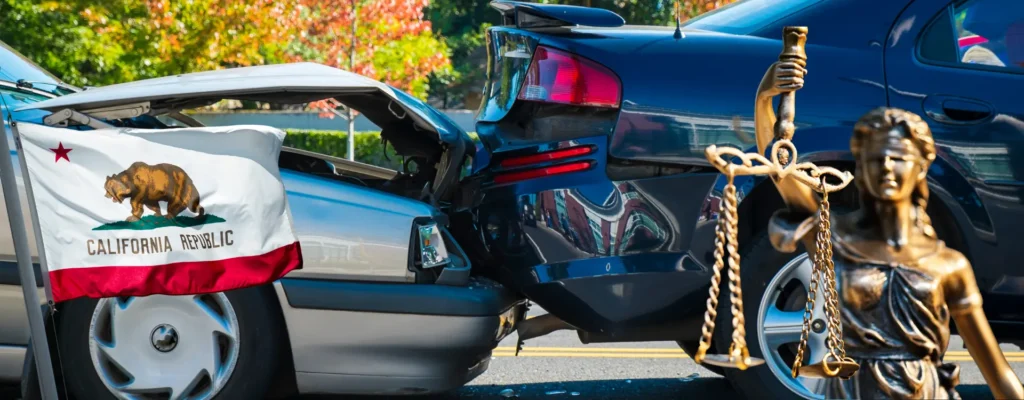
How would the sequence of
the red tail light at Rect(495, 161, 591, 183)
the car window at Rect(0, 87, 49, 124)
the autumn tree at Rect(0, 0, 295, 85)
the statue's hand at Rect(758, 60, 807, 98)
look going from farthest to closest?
1. the autumn tree at Rect(0, 0, 295, 85)
2. the car window at Rect(0, 87, 49, 124)
3. the red tail light at Rect(495, 161, 591, 183)
4. the statue's hand at Rect(758, 60, 807, 98)

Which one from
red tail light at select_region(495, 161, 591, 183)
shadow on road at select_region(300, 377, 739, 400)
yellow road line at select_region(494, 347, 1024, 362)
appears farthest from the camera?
yellow road line at select_region(494, 347, 1024, 362)

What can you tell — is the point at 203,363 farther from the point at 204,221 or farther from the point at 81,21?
the point at 81,21

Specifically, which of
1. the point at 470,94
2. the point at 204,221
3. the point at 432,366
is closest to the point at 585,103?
the point at 432,366

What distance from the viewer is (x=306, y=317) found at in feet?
13.1

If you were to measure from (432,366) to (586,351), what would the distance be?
2.25 metres

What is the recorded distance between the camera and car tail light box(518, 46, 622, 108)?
3.99m

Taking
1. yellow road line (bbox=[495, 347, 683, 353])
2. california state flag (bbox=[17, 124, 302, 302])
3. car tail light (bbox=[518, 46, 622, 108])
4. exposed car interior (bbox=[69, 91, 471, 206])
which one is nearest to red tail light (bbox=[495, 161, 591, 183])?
car tail light (bbox=[518, 46, 622, 108])

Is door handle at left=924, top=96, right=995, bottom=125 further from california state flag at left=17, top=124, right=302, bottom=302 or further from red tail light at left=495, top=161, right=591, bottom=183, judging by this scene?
california state flag at left=17, top=124, right=302, bottom=302

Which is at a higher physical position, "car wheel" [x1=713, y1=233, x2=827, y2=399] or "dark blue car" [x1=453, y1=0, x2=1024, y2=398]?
"dark blue car" [x1=453, y1=0, x2=1024, y2=398]

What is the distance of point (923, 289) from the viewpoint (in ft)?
6.53

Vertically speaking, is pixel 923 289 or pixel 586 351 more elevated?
pixel 923 289

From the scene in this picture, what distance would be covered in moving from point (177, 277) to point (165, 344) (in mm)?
328

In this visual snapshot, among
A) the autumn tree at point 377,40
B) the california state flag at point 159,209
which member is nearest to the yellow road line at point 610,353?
the california state flag at point 159,209

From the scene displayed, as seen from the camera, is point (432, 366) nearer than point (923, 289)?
No
